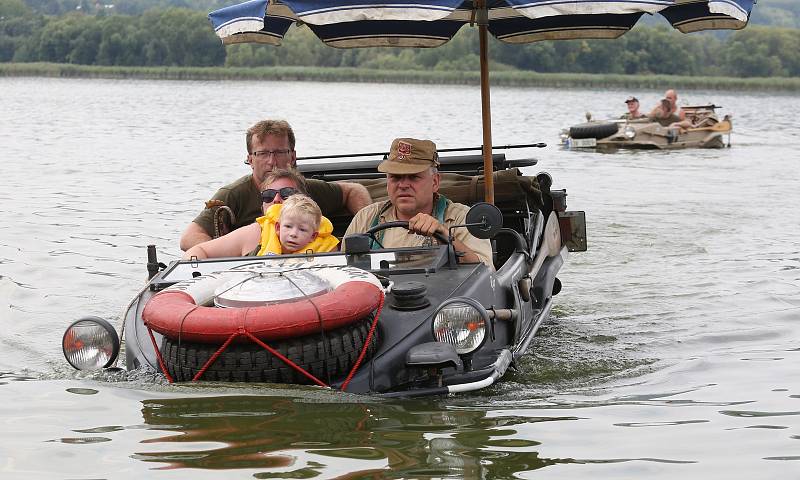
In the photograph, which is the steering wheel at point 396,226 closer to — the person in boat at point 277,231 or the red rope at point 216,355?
the person in boat at point 277,231

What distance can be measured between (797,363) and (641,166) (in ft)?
59.1

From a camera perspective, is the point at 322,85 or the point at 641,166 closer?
the point at 641,166

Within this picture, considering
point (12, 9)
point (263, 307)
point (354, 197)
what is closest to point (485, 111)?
point (354, 197)

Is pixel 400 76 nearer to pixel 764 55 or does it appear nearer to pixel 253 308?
pixel 764 55

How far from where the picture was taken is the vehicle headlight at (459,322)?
6402mm

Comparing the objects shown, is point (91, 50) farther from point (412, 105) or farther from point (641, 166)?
point (641, 166)

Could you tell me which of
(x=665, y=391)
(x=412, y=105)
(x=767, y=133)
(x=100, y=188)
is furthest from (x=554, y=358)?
(x=412, y=105)

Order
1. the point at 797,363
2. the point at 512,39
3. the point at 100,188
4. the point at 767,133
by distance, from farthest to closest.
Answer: the point at 767,133 → the point at 100,188 → the point at 512,39 → the point at 797,363

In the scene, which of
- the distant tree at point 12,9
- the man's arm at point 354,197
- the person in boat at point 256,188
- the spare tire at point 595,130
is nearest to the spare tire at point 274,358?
the person in boat at point 256,188

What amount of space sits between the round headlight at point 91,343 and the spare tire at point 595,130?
23.0 meters

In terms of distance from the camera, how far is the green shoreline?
8106 cm

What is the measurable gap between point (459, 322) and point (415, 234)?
130cm

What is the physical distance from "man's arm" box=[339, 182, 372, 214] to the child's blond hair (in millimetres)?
2162

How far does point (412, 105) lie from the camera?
5938 cm
